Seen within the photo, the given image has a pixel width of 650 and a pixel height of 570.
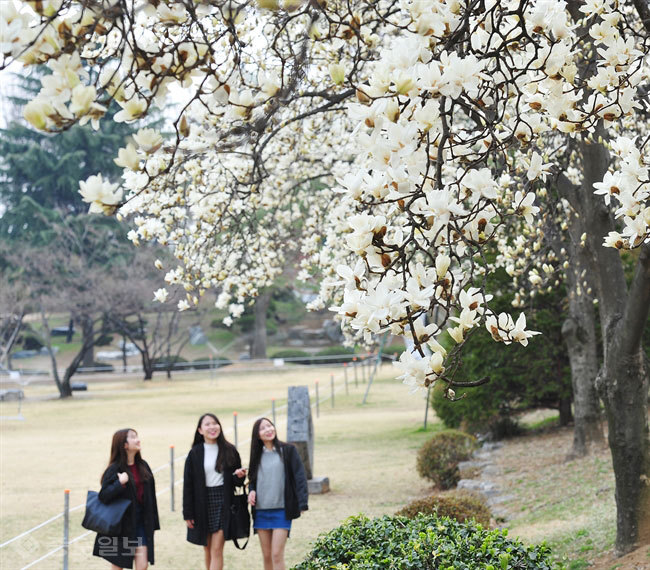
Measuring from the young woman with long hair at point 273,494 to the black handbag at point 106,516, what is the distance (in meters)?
1.01

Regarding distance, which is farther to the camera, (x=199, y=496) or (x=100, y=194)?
(x=199, y=496)

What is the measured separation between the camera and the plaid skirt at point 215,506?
6.66 m

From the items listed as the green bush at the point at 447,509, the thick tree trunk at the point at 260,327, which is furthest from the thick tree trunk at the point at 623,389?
the thick tree trunk at the point at 260,327

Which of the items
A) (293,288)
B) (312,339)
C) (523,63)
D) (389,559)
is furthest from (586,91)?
(312,339)

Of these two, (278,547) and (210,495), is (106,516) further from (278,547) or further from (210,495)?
(278,547)

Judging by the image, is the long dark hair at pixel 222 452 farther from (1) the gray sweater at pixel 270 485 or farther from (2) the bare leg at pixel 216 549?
(2) the bare leg at pixel 216 549

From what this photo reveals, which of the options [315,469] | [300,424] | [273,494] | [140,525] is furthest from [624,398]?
[315,469]

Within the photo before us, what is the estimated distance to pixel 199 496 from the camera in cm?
665

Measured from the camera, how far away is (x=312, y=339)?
171 ft

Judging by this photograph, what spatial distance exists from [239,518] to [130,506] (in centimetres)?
91

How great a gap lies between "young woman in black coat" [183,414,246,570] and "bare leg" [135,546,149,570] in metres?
0.38

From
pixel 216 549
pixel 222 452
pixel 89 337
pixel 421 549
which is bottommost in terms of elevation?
pixel 216 549

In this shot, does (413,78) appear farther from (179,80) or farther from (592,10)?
(592,10)

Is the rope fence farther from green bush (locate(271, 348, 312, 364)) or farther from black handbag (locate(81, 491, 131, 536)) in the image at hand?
green bush (locate(271, 348, 312, 364))
